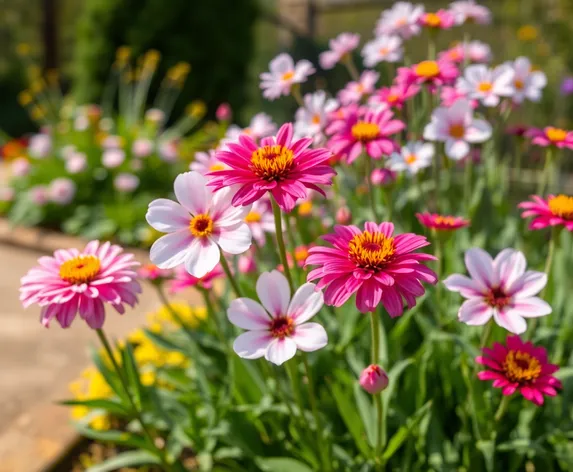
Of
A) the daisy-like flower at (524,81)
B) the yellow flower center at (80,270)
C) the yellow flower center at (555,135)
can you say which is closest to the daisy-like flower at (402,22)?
the daisy-like flower at (524,81)

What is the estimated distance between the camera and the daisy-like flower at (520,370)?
0.88 m

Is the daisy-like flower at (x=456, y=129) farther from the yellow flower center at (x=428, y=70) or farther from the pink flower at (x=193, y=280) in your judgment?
A: the pink flower at (x=193, y=280)

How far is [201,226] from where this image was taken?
83 centimetres

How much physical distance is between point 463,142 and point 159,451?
922 millimetres

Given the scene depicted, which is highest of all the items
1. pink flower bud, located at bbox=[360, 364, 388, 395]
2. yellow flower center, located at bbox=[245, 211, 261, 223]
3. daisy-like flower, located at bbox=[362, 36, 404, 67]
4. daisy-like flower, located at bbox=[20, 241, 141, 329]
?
daisy-like flower, located at bbox=[362, 36, 404, 67]

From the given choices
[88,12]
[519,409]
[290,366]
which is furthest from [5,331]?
[88,12]

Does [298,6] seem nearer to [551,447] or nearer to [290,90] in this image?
[290,90]

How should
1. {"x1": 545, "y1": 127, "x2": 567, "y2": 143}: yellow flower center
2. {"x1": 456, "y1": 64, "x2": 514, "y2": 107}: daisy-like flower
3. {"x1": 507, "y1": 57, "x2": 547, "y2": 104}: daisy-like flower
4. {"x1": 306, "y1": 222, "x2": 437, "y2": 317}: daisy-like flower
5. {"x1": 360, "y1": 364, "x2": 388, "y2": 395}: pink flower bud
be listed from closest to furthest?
{"x1": 306, "y1": 222, "x2": 437, "y2": 317}: daisy-like flower < {"x1": 360, "y1": 364, "x2": 388, "y2": 395}: pink flower bud < {"x1": 545, "y1": 127, "x2": 567, "y2": 143}: yellow flower center < {"x1": 456, "y1": 64, "x2": 514, "y2": 107}: daisy-like flower < {"x1": 507, "y1": 57, "x2": 547, "y2": 104}: daisy-like flower

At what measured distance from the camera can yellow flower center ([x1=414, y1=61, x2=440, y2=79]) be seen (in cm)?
125

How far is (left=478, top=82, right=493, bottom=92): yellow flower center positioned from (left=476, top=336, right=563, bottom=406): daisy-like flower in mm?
634

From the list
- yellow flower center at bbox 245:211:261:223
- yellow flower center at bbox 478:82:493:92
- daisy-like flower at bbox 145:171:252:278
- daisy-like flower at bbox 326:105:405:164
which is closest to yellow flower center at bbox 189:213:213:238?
daisy-like flower at bbox 145:171:252:278

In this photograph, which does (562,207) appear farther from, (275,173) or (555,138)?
(275,173)

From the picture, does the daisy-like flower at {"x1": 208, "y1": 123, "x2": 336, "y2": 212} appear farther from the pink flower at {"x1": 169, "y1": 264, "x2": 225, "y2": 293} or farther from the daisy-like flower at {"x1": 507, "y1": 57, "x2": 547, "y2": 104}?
the daisy-like flower at {"x1": 507, "y1": 57, "x2": 547, "y2": 104}

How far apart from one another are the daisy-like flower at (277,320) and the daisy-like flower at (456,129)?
513 mm
